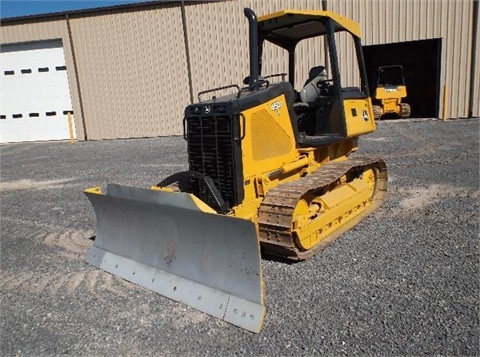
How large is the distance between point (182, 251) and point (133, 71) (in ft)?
43.8

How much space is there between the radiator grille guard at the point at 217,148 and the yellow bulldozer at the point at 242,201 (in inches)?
0.4

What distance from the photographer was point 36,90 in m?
16.6

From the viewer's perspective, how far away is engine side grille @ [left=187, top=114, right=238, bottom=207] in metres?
4.13

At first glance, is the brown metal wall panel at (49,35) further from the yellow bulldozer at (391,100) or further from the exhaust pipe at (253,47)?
the exhaust pipe at (253,47)

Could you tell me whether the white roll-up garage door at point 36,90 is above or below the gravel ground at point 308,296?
above

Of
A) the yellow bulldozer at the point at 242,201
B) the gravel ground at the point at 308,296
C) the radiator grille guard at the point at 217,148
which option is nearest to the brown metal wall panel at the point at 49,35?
the gravel ground at the point at 308,296

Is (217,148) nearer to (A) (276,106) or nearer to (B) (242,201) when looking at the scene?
(B) (242,201)

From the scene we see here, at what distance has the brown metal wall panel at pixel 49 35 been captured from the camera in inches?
629

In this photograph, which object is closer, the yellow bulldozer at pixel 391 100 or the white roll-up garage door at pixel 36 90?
the yellow bulldozer at pixel 391 100

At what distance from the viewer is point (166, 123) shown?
16.1 meters

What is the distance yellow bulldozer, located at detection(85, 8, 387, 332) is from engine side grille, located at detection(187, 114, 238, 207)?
0.04 ft

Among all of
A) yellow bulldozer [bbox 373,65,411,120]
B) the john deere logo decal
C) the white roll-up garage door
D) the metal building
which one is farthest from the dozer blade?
the white roll-up garage door

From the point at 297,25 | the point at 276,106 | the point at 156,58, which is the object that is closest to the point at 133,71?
the point at 156,58

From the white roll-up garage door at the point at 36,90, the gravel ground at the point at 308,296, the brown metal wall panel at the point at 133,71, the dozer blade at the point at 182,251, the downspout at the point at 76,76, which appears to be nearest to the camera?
the gravel ground at the point at 308,296
